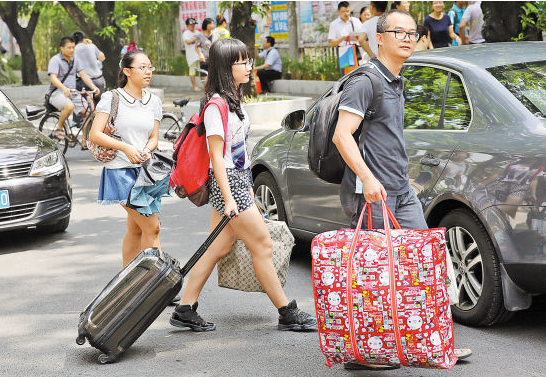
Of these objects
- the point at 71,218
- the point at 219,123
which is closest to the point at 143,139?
the point at 219,123

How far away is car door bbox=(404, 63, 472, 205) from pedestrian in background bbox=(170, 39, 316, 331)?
41.3 inches

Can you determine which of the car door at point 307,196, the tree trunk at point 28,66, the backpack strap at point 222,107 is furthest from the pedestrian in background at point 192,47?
the backpack strap at point 222,107

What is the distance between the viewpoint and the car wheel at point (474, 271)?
5160 millimetres

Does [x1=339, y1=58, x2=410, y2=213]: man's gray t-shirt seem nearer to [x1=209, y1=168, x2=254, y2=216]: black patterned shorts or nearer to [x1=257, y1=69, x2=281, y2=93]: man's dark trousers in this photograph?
[x1=209, y1=168, x2=254, y2=216]: black patterned shorts

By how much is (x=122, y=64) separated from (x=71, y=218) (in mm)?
3985

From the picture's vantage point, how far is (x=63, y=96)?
589 inches

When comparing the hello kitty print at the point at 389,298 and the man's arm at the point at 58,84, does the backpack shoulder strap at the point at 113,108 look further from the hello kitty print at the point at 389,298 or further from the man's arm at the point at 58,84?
the man's arm at the point at 58,84

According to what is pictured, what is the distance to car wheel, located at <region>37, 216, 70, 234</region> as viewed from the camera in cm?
890

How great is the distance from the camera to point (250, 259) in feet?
18.3

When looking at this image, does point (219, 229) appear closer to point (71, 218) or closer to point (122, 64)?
point (122, 64)

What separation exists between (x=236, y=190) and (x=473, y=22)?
438 inches

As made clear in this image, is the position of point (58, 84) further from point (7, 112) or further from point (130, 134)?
point (130, 134)

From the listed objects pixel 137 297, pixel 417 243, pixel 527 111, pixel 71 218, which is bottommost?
pixel 71 218

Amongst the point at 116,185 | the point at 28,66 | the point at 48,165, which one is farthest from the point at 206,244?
the point at 28,66
